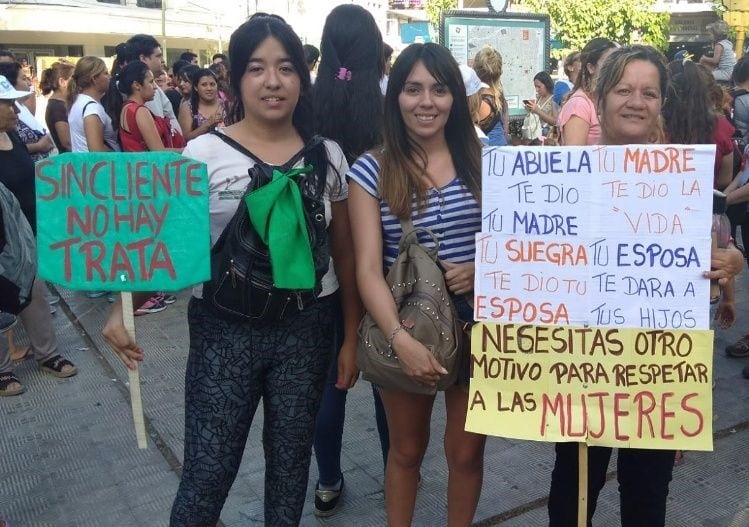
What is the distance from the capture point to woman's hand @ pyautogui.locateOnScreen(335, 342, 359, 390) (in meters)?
2.50

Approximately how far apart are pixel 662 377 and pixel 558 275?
1.43ft

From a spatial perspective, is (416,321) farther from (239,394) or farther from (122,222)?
(122,222)

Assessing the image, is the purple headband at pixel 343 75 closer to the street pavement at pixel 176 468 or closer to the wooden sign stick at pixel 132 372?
the wooden sign stick at pixel 132 372

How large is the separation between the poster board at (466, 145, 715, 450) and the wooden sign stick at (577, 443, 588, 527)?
0.05m

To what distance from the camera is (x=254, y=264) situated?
2.12 meters

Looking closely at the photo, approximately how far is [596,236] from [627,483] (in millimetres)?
827

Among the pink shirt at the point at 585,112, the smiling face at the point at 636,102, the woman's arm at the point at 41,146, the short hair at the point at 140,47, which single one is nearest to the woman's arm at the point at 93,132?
the woman's arm at the point at 41,146

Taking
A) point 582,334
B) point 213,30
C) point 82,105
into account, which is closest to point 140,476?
point 582,334

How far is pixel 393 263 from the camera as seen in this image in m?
2.38

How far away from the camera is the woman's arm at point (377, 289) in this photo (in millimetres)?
2225

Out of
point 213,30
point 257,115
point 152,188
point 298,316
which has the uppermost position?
point 213,30

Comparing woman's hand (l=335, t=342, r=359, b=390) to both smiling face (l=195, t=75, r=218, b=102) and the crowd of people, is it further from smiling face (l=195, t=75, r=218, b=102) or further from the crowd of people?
smiling face (l=195, t=75, r=218, b=102)

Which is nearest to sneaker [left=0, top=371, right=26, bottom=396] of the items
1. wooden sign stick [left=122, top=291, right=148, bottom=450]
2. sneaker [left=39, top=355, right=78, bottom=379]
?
sneaker [left=39, top=355, right=78, bottom=379]

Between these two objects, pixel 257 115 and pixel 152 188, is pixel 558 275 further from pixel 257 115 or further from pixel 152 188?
pixel 152 188
